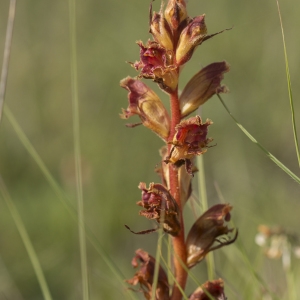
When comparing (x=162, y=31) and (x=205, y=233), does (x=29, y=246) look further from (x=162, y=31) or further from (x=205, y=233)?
(x=162, y=31)

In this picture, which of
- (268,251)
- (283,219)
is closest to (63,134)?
(283,219)

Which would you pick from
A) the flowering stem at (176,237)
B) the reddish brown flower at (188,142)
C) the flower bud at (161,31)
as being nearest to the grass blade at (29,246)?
the flowering stem at (176,237)

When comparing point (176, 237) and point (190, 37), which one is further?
point (176, 237)

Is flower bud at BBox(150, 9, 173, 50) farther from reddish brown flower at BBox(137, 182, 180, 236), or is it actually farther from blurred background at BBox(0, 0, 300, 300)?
blurred background at BBox(0, 0, 300, 300)

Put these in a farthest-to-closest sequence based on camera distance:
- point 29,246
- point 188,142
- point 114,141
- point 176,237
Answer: point 114,141 < point 29,246 < point 176,237 < point 188,142

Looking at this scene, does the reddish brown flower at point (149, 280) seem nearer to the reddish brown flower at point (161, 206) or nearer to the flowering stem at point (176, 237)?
the flowering stem at point (176, 237)

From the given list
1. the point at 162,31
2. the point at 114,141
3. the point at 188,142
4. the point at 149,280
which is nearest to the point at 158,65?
the point at 162,31

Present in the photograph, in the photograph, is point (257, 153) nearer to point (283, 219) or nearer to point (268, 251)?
point (283, 219)
